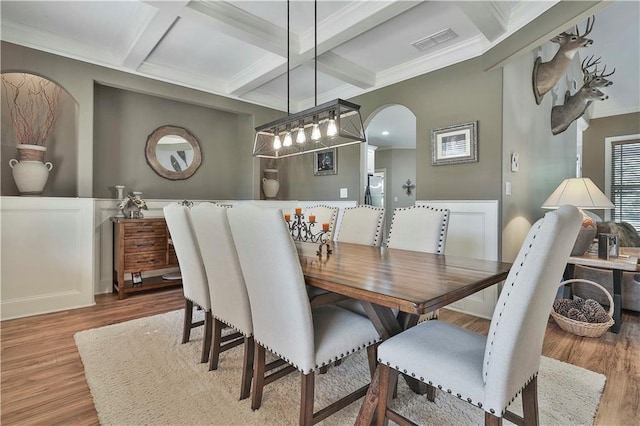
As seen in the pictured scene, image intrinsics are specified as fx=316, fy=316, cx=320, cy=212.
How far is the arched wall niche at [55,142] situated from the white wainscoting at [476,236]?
392 centimetres

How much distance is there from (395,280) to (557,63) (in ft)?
10.4

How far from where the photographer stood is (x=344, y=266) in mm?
1627

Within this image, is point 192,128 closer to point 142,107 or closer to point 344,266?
point 142,107

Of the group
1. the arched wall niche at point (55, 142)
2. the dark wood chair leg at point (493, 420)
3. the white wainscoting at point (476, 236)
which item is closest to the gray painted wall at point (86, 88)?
the arched wall niche at point (55, 142)

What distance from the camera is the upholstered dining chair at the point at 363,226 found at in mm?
2598

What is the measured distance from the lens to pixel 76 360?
2.08m

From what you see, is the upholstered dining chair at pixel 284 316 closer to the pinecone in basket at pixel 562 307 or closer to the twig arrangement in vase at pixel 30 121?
the pinecone in basket at pixel 562 307

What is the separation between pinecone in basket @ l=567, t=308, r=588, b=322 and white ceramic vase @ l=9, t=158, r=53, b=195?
4.82 metres

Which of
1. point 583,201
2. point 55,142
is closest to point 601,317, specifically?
point 583,201

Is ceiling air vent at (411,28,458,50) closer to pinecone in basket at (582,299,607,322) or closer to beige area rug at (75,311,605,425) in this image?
pinecone in basket at (582,299,607,322)

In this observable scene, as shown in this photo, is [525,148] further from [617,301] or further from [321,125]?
[321,125]

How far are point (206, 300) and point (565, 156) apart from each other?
5.17 meters

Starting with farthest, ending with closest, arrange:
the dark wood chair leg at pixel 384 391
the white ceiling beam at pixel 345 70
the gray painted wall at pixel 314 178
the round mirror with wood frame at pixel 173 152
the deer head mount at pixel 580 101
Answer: the gray painted wall at pixel 314 178
the round mirror with wood frame at pixel 173 152
the deer head mount at pixel 580 101
the white ceiling beam at pixel 345 70
the dark wood chair leg at pixel 384 391

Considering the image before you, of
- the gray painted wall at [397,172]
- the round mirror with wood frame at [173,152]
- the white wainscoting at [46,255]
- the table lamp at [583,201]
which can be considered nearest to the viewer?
the white wainscoting at [46,255]
